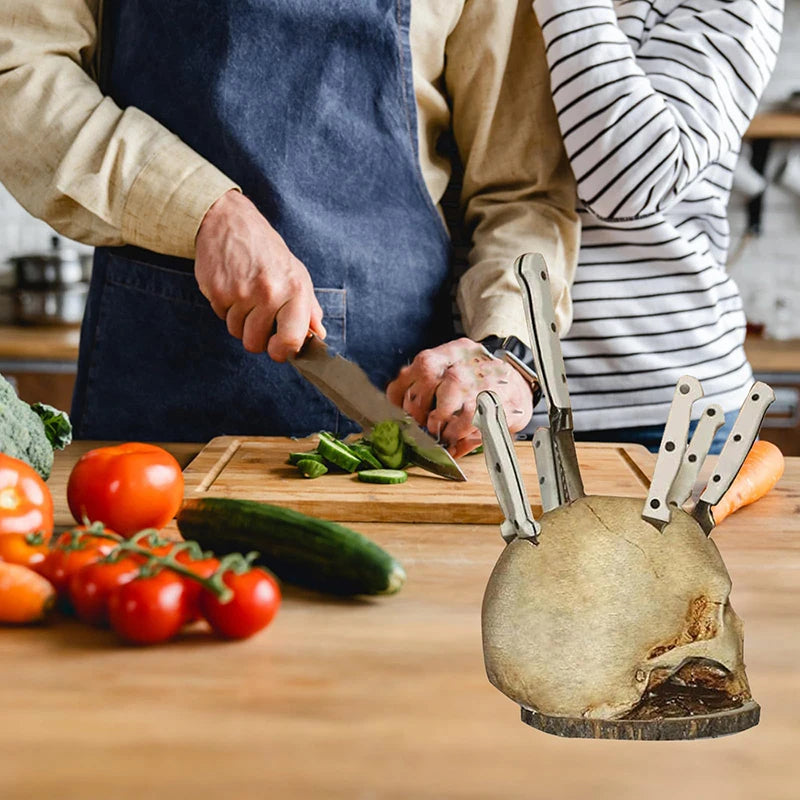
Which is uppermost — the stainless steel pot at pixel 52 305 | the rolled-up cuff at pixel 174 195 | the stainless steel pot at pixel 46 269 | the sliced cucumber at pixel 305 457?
the rolled-up cuff at pixel 174 195

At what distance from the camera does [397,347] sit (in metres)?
1.48

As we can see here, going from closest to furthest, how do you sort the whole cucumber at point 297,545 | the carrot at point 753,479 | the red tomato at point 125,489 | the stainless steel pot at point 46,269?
1. the whole cucumber at point 297,545
2. the red tomato at point 125,489
3. the carrot at point 753,479
4. the stainless steel pot at point 46,269

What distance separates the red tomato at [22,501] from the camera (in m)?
0.82

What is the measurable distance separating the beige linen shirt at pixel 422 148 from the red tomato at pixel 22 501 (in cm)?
50

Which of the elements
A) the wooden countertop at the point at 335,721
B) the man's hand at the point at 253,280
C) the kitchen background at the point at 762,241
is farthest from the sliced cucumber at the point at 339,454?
the kitchen background at the point at 762,241

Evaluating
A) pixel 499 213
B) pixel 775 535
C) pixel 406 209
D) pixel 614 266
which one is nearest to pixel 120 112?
pixel 406 209

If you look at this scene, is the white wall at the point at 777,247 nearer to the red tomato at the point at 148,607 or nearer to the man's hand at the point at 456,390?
the man's hand at the point at 456,390

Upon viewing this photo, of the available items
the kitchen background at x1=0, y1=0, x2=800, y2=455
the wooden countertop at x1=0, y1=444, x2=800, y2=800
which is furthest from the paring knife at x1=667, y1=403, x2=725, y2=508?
the kitchen background at x1=0, y1=0, x2=800, y2=455

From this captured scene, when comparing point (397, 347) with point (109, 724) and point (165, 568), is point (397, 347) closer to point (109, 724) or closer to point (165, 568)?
point (165, 568)

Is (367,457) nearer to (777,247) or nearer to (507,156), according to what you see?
(507,156)

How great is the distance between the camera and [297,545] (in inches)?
32.9

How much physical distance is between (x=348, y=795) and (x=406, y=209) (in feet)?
3.37

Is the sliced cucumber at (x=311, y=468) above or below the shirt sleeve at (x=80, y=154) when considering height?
below

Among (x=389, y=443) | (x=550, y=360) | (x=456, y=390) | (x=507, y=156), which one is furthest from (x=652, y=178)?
(x=550, y=360)
